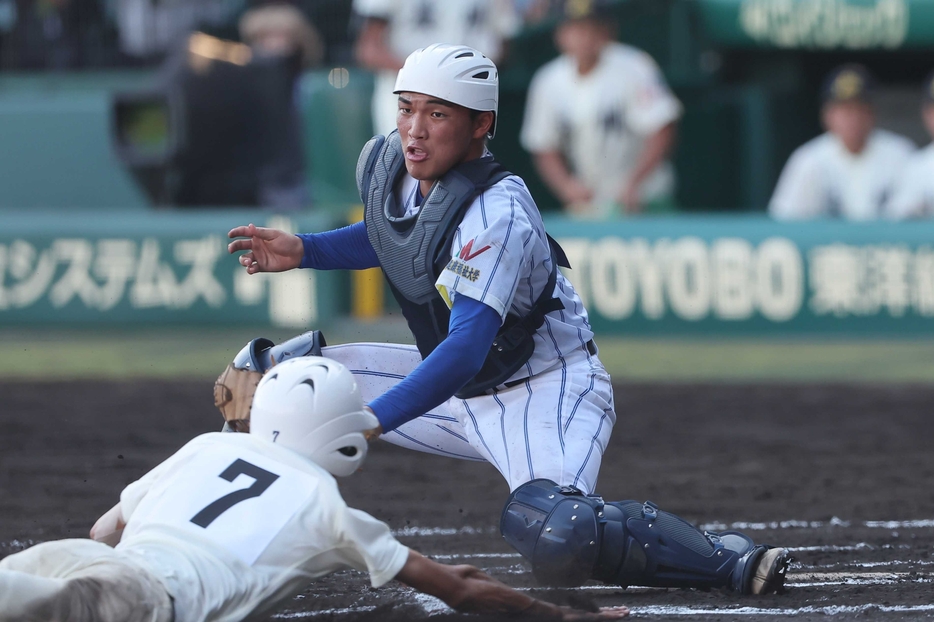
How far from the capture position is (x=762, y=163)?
38.2ft

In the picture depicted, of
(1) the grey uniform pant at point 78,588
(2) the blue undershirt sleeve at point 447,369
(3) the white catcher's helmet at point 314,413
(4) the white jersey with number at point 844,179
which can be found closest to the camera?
(1) the grey uniform pant at point 78,588

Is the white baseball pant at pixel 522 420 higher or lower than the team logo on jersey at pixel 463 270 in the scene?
lower

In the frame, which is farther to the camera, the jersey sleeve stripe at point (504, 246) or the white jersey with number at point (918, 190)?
the white jersey with number at point (918, 190)

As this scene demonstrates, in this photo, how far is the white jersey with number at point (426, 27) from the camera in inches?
381

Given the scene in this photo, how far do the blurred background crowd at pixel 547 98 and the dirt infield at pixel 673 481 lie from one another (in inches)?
89.0

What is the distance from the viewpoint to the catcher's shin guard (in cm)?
357

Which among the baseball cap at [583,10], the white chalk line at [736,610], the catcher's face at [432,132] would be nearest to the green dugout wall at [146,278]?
the baseball cap at [583,10]

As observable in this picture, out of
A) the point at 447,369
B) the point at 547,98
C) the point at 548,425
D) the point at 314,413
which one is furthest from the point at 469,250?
the point at 547,98

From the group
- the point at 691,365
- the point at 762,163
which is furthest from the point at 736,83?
the point at 691,365

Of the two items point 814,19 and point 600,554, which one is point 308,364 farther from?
point 814,19

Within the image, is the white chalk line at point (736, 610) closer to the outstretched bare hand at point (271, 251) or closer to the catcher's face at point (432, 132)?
the outstretched bare hand at point (271, 251)

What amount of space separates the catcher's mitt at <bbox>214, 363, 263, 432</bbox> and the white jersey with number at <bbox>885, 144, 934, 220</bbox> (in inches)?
261

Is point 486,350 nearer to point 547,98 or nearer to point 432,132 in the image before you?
point 432,132

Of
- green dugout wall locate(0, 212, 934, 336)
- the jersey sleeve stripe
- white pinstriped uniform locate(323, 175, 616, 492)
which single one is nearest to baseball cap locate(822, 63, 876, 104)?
green dugout wall locate(0, 212, 934, 336)
